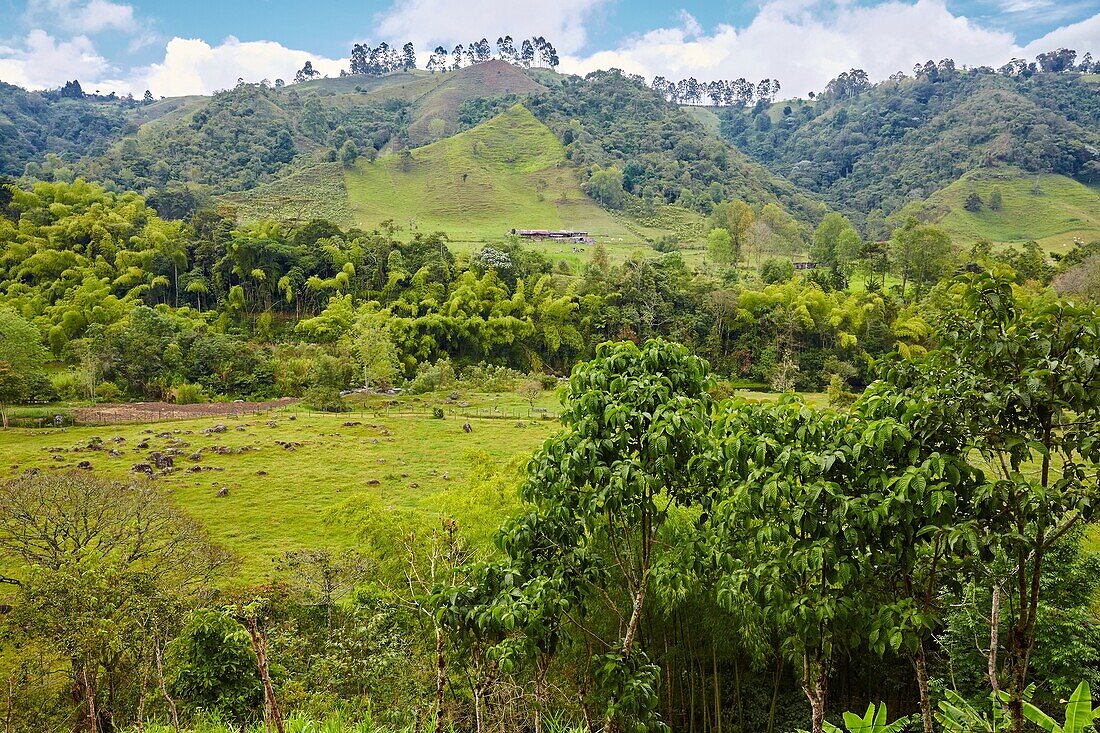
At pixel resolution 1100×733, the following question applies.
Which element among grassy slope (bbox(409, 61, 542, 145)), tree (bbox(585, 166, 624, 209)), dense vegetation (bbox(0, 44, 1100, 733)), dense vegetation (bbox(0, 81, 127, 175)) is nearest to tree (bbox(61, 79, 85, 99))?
dense vegetation (bbox(0, 81, 127, 175))

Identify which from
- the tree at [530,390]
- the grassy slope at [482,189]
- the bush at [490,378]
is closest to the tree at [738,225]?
the grassy slope at [482,189]

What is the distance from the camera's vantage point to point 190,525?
17.3 m

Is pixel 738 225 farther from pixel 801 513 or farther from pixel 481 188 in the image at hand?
pixel 801 513

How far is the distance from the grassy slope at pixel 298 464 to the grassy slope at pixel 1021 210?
236ft

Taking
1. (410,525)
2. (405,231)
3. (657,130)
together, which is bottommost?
(410,525)

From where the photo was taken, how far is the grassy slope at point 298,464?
19.6 m

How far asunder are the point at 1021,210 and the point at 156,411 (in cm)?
10041

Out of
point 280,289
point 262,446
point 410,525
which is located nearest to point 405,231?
point 280,289

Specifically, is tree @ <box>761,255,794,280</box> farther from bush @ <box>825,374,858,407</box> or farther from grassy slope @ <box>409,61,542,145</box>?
grassy slope @ <box>409,61,542,145</box>

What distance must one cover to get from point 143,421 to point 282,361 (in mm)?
10596

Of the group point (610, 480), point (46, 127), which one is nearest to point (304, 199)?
point (46, 127)

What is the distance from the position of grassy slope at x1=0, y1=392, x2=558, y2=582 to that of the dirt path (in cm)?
189

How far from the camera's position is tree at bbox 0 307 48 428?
1238 inches

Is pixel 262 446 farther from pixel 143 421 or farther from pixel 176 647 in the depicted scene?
pixel 176 647
